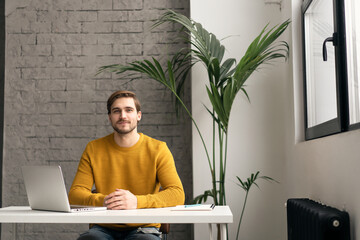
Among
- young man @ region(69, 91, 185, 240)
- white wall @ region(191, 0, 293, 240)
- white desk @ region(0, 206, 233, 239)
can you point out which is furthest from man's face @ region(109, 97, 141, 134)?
white wall @ region(191, 0, 293, 240)

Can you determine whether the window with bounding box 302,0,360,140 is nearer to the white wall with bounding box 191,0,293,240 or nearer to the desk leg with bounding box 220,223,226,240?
the white wall with bounding box 191,0,293,240

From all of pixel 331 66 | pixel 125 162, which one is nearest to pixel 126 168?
pixel 125 162

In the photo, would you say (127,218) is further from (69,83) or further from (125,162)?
(69,83)

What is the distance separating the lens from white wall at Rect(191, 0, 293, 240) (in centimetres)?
362

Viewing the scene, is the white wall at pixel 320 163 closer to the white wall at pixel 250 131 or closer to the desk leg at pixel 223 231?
the white wall at pixel 250 131

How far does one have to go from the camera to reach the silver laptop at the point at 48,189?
195 centimetres

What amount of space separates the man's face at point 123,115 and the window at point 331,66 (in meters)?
1.02

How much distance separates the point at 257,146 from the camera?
144 inches

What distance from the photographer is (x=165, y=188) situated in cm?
246

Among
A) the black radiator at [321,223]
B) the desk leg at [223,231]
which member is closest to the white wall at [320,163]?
the black radiator at [321,223]

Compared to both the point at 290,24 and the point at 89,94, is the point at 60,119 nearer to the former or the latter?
the point at 89,94

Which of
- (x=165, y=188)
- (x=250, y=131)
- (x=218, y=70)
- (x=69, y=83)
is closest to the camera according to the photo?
(x=165, y=188)

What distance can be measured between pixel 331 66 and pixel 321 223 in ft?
3.51

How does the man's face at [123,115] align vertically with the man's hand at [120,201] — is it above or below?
above
